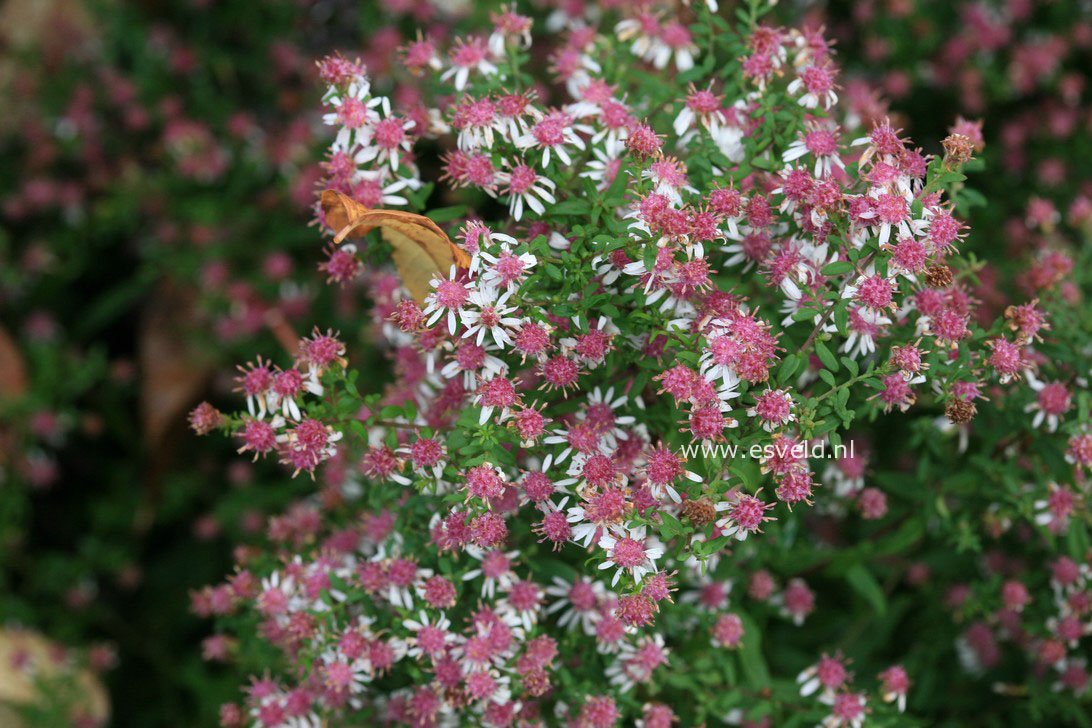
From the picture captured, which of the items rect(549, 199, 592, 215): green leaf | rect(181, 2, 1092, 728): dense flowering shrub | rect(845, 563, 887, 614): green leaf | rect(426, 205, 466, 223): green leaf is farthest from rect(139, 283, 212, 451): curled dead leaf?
rect(845, 563, 887, 614): green leaf

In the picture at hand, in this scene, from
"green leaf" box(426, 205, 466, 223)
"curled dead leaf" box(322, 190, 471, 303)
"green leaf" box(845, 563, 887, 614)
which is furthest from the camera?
"green leaf" box(845, 563, 887, 614)

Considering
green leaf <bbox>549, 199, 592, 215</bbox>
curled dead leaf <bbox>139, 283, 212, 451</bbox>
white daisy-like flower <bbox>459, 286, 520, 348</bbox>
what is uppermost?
curled dead leaf <bbox>139, 283, 212, 451</bbox>

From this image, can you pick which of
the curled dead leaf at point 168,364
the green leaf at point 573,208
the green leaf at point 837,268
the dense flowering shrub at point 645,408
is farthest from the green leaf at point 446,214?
the curled dead leaf at point 168,364

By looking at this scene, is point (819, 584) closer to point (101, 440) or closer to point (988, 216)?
point (988, 216)

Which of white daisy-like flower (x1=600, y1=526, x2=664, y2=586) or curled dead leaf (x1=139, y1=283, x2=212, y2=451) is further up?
curled dead leaf (x1=139, y1=283, x2=212, y2=451)

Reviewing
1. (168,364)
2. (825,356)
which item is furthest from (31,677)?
(825,356)

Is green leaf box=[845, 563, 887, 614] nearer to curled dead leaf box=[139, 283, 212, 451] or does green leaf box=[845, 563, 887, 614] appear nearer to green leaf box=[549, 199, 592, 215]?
green leaf box=[549, 199, 592, 215]

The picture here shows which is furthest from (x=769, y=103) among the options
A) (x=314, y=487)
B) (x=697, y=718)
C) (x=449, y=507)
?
(x=314, y=487)

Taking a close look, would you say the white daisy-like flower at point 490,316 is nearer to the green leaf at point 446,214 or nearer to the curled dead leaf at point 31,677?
the green leaf at point 446,214

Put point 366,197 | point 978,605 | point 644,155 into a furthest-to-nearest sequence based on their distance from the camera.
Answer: point 978,605 < point 366,197 < point 644,155
